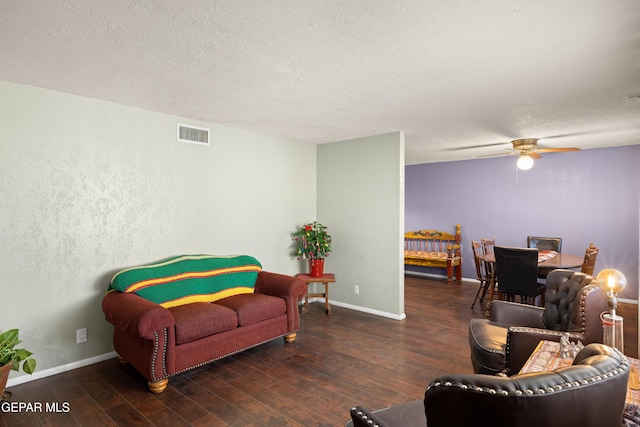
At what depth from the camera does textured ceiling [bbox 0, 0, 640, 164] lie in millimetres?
1782

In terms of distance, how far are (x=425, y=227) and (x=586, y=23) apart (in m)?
5.98

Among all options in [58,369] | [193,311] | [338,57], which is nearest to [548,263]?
[338,57]

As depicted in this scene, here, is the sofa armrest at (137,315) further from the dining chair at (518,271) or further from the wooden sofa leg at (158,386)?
the dining chair at (518,271)

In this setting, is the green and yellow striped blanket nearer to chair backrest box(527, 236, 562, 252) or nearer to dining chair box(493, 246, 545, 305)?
dining chair box(493, 246, 545, 305)

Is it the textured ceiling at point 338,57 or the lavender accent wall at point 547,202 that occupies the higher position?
the textured ceiling at point 338,57

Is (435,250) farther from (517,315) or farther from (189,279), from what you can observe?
(189,279)

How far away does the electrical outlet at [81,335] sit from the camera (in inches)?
124

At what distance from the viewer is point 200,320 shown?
2.95m

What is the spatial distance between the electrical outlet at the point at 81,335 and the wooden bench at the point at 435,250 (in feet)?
18.3

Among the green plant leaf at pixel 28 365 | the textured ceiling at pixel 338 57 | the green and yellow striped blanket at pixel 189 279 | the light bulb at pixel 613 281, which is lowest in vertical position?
the green plant leaf at pixel 28 365

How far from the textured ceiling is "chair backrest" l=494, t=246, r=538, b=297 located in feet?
5.11

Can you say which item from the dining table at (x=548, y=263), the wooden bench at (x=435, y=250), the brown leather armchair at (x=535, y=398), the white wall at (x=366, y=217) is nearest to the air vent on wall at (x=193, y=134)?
the white wall at (x=366, y=217)

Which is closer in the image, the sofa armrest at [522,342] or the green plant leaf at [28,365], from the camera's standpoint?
the sofa armrest at [522,342]

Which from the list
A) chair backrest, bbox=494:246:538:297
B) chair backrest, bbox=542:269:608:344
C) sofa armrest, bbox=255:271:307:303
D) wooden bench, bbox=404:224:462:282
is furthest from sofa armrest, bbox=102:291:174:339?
wooden bench, bbox=404:224:462:282
